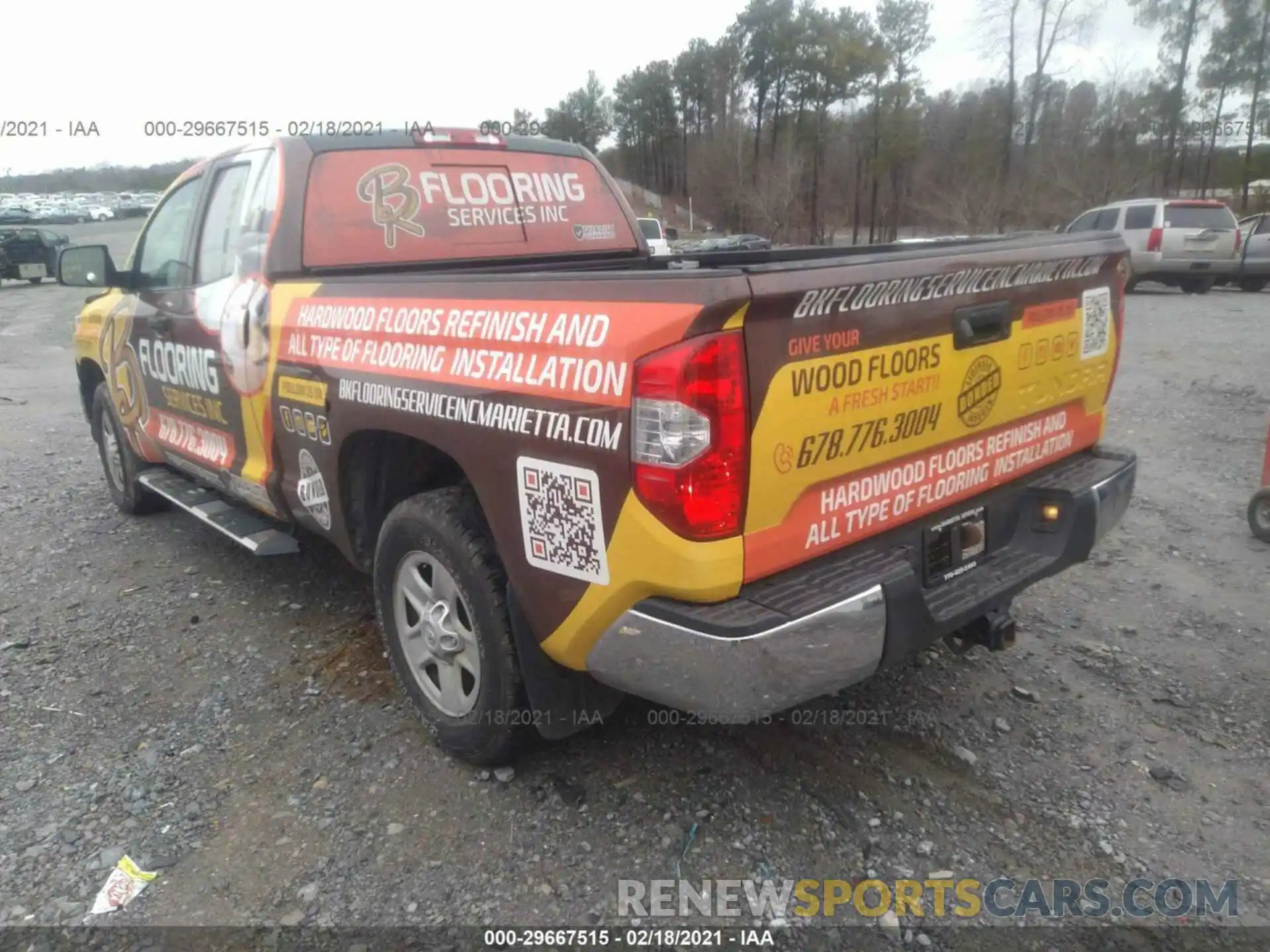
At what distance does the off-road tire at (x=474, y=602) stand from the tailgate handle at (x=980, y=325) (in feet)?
4.71

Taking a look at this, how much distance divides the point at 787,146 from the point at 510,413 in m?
41.2

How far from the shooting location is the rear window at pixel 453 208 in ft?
12.2

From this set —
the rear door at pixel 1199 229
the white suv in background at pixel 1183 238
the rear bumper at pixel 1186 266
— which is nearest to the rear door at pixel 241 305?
the white suv in background at pixel 1183 238

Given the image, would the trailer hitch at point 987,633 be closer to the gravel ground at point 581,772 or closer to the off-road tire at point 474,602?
the gravel ground at point 581,772

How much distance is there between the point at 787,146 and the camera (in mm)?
40562

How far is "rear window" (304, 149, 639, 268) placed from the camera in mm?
3732

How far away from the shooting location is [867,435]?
237cm

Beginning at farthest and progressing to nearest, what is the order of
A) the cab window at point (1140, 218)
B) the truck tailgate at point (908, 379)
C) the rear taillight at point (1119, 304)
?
1. the cab window at point (1140, 218)
2. the rear taillight at point (1119, 304)
3. the truck tailgate at point (908, 379)

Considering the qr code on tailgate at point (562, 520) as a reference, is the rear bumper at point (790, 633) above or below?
below

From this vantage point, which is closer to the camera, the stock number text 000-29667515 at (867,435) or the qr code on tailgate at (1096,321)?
the stock number text 000-29667515 at (867,435)

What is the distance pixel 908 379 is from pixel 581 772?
1.59 metres

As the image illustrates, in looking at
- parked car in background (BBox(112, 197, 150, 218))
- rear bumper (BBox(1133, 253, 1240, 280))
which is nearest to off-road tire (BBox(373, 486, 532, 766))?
rear bumper (BBox(1133, 253, 1240, 280))

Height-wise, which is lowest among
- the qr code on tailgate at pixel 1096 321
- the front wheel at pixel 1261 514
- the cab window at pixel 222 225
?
the front wheel at pixel 1261 514

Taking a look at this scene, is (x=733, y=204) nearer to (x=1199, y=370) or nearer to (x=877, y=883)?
(x=1199, y=370)
